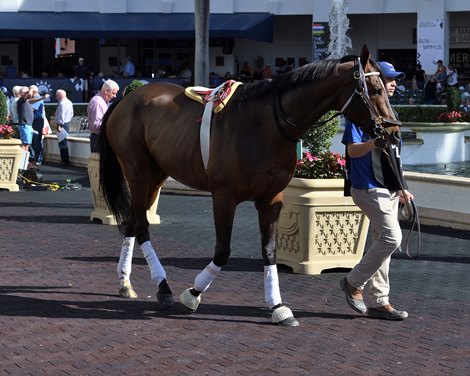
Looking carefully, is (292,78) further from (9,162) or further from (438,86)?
(438,86)

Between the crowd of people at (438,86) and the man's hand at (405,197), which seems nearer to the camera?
the man's hand at (405,197)

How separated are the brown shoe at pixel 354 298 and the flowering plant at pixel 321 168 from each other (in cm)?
245

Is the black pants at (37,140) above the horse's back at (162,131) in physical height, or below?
below

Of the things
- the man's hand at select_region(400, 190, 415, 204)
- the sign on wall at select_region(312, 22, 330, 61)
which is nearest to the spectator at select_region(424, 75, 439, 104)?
the sign on wall at select_region(312, 22, 330, 61)

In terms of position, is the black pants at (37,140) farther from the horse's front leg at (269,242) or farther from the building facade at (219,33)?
the building facade at (219,33)

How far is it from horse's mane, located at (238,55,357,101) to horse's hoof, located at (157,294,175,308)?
1.72 metres

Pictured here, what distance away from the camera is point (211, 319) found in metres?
8.09

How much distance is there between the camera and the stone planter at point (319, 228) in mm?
10195

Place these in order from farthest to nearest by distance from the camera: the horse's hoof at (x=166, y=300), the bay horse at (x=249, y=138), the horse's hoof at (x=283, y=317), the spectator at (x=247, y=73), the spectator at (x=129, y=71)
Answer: the spectator at (x=247, y=73), the spectator at (x=129, y=71), the horse's hoof at (x=166, y=300), the horse's hoof at (x=283, y=317), the bay horse at (x=249, y=138)

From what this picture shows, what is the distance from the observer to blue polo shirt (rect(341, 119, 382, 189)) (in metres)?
7.88

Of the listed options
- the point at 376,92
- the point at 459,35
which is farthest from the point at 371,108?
the point at 459,35

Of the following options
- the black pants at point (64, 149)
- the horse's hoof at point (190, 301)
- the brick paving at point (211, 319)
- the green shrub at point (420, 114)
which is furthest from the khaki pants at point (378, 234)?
the green shrub at point (420, 114)

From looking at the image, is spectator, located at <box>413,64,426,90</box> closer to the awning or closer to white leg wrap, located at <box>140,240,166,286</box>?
the awning

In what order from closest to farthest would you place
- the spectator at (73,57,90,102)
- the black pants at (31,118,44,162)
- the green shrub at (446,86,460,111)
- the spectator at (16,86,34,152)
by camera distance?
the spectator at (16,86,34,152) < the black pants at (31,118,44,162) < the green shrub at (446,86,460,111) < the spectator at (73,57,90,102)
